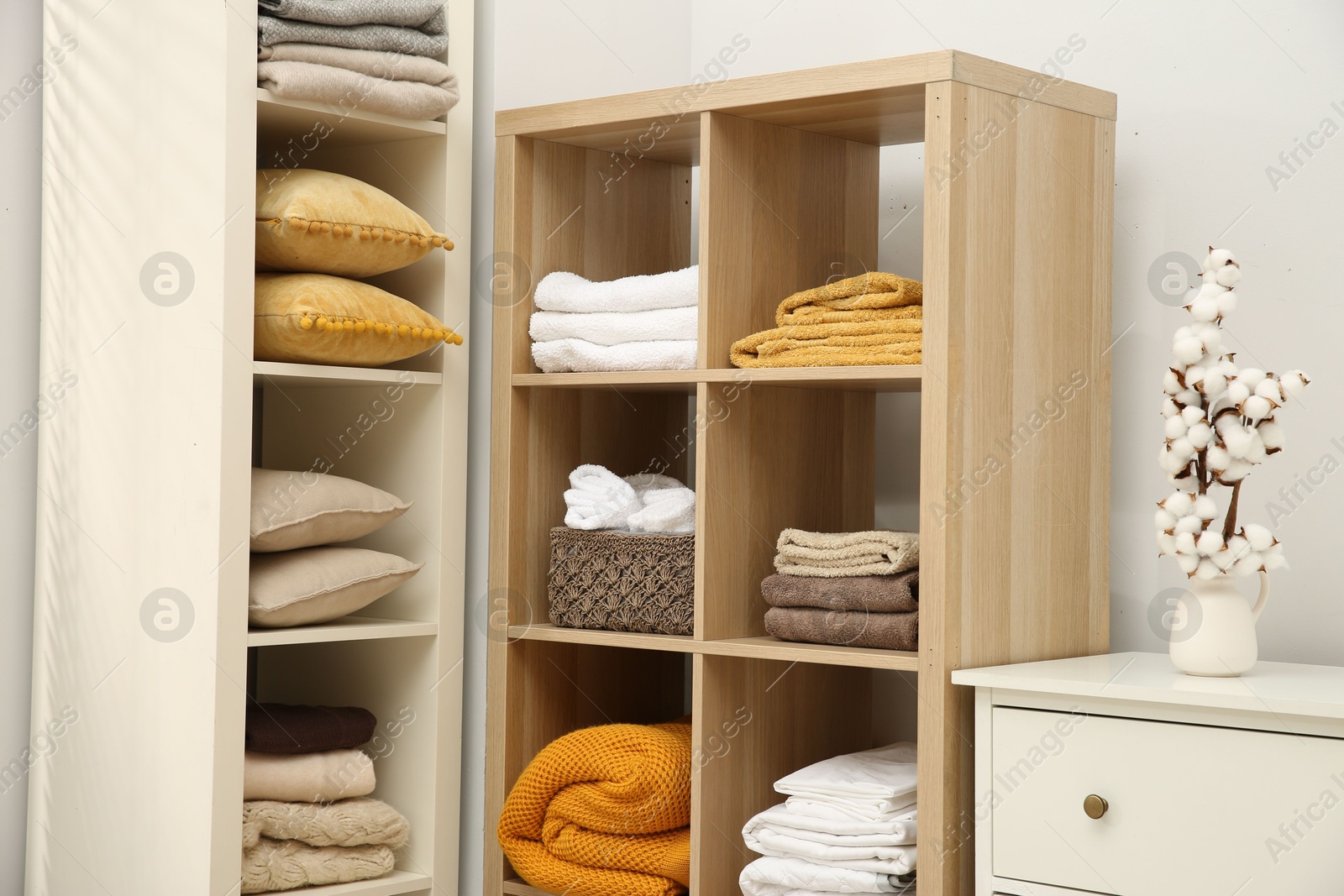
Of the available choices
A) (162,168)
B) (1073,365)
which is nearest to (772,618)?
(1073,365)

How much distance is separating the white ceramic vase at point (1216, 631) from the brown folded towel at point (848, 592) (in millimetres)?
349

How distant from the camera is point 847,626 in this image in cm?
188

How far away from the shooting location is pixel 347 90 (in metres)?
1.95

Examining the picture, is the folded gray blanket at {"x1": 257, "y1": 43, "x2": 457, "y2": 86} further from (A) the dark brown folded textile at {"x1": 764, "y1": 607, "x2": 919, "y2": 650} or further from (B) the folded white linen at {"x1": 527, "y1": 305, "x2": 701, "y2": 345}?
(A) the dark brown folded textile at {"x1": 764, "y1": 607, "x2": 919, "y2": 650}

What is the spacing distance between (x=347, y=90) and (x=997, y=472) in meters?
1.07

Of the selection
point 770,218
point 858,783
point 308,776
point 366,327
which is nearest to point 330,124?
point 366,327

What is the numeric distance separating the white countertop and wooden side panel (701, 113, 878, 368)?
626 mm

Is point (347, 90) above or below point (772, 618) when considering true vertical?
above

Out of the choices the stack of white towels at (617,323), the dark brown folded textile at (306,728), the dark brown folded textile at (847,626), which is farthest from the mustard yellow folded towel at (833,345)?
the dark brown folded textile at (306,728)

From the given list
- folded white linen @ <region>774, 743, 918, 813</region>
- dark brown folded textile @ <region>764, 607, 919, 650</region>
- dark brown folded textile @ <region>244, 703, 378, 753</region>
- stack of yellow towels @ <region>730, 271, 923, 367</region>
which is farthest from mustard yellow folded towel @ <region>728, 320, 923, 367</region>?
dark brown folded textile @ <region>244, 703, 378, 753</region>

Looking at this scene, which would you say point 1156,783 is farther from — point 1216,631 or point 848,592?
point 848,592

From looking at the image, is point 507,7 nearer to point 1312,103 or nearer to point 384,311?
point 384,311

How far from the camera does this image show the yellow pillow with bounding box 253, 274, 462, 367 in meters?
1.88

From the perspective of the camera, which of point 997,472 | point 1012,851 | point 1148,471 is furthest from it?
point 1148,471
